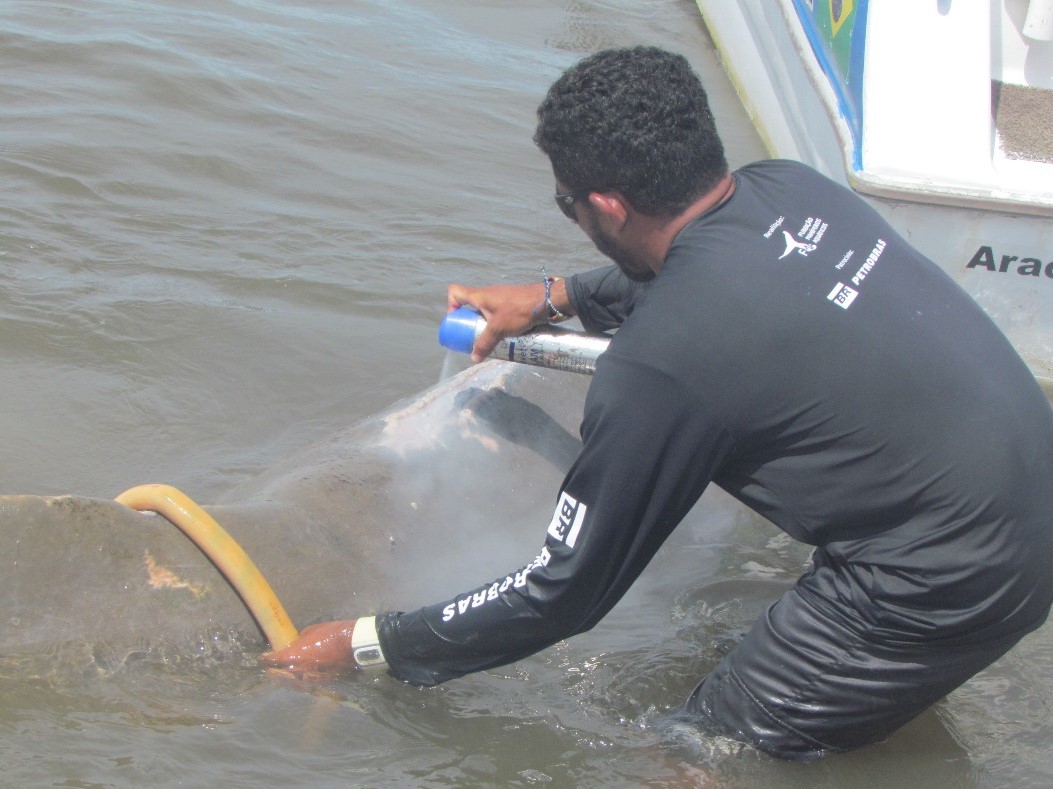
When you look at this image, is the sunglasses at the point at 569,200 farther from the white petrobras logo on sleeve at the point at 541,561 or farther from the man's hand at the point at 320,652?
the man's hand at the point at 320,652

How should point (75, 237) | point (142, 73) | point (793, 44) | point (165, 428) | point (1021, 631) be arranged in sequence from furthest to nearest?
point (142, 73) → point (793, 44) → point (75, 237) → point (165, 428) → point (1021, 631)

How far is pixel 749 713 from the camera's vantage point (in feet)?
8.68

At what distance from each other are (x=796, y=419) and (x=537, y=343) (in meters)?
1.08

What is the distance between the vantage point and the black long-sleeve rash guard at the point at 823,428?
222 centimetres

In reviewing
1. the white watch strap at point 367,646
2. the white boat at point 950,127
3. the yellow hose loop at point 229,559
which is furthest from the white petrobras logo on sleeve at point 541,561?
the white boat at point 950,127

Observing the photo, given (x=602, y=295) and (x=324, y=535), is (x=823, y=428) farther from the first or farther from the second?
(x=324, y=535)

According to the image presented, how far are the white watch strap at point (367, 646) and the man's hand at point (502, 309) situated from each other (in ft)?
2.76

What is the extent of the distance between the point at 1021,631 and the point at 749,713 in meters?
0.61

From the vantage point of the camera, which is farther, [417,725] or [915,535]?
[417,725]

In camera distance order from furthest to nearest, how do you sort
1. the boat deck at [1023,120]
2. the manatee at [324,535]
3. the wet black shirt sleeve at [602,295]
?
the boat deck at [1023,120] → the wet black shirt sleeve at [602,295] → the manatee at [324,535]

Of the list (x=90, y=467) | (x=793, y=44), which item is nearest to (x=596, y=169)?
(x=90, y=467)

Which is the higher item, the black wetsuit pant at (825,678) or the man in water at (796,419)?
the man in water at (796,419)

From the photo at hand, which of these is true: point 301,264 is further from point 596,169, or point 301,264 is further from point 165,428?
point 596,169

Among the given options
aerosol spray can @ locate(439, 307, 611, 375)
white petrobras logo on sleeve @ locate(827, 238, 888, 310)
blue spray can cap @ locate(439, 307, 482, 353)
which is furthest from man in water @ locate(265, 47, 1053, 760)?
blue spray can cap @ locate(439, 307, 482, 353)
